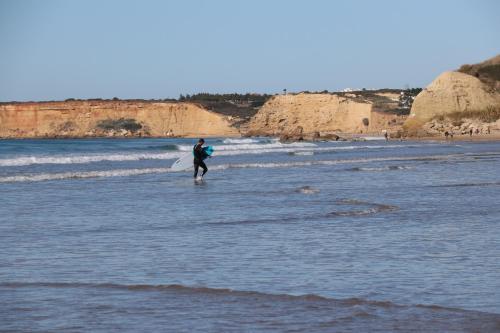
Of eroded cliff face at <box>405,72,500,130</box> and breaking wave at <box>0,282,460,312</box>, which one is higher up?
eroded cliff face at <box>405,72,500,130</box>

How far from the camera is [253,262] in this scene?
34.2 feet

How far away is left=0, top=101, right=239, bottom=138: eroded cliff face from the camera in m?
142

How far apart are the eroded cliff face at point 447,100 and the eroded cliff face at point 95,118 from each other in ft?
140

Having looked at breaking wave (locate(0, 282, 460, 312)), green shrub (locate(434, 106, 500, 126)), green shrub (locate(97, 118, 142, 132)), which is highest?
green shrub (locate(434, 106, 500, 126))

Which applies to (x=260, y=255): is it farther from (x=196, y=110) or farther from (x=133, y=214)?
(x=196, y=110)

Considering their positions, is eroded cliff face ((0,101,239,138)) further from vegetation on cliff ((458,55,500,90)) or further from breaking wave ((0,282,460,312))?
breaking wave ((0,282,460,312))

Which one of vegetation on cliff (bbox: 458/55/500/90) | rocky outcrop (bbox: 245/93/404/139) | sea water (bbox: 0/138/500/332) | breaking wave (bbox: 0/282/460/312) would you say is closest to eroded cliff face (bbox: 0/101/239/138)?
rocky outcrop (bbox: 245/93/404/139)

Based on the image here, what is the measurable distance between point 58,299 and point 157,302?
0.96m

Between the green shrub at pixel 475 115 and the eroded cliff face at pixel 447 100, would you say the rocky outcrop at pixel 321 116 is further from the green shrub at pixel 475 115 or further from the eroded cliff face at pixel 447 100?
the green shrub at pixel 475 115

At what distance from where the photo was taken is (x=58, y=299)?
8484mm

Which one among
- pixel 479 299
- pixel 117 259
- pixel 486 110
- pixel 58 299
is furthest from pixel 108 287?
pixel 486 110

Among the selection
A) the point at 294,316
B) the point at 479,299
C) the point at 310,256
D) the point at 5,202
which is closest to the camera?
the point at 294,316

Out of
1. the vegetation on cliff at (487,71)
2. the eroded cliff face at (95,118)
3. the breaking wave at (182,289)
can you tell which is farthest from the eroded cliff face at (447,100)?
the breaking wave at (182,289)

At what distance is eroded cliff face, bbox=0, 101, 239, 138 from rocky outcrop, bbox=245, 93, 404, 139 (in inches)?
340
